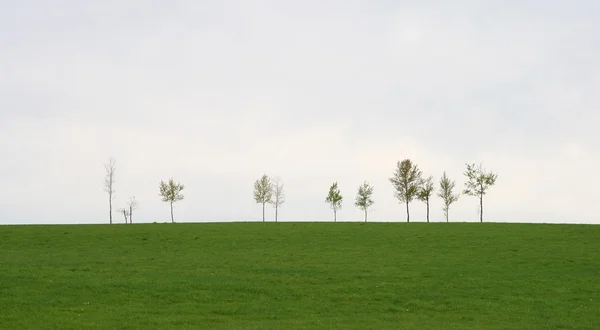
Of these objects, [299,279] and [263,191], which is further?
[263,191]

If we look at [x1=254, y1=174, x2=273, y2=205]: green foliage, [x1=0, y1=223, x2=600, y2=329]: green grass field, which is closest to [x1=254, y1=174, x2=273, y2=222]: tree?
[x1=254, y1=174, x2=273, y2=205]: green foliage

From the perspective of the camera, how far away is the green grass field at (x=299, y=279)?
91.9 feet

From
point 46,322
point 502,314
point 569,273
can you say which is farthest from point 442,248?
point 46,322

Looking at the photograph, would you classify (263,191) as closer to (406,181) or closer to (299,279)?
(406,181)

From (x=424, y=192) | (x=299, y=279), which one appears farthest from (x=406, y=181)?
(x=299, y=279)

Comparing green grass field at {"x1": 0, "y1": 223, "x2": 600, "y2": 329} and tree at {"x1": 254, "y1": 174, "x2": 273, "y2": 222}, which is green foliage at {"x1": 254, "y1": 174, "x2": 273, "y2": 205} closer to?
tree at {"x1": 254, "y1": 174, "x2": 273, "y2": 222}

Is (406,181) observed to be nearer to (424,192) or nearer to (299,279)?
(424,192)

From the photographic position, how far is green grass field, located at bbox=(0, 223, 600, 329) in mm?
28016

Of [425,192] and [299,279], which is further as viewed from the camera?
[425,192]

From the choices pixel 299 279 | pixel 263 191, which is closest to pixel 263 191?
pixel 263 191

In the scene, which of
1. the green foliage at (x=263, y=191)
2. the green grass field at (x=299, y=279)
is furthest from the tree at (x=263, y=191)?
the green grass field at (x=299, y=279)

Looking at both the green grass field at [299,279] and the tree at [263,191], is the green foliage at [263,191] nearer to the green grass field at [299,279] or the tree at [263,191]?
the tree at [263,191]

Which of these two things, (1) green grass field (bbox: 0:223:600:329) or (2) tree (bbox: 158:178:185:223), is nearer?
(1) green grass field (bbox: 0:223:600:329)

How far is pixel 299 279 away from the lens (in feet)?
121
